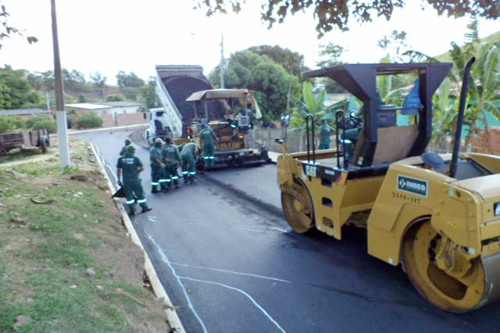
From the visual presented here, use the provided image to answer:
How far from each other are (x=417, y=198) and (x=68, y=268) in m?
4.03

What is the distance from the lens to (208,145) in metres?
13.6

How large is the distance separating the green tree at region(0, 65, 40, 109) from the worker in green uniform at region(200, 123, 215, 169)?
128 feet

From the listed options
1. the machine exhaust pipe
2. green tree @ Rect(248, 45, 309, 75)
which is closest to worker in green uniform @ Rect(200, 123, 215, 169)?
the machine exhaust pipe

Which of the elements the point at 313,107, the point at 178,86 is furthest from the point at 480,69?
the point at 178,86

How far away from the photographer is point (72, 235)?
241 inches

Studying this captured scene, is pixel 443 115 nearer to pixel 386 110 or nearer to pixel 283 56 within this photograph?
pixel 386 110

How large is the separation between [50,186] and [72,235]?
3862 mm

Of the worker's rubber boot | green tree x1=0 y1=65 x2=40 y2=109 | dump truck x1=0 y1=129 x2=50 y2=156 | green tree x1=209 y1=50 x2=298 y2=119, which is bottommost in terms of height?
the worker's rubber boot

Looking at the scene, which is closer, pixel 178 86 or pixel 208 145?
pixel 208 145

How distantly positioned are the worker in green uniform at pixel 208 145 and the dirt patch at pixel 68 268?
5209mm

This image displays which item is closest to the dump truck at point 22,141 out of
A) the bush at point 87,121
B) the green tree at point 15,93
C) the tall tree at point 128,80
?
the bush at point 87,121

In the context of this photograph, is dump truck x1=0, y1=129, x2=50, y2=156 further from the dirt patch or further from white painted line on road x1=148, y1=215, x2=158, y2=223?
white painted line on road x1=148, y1=215, x2=158, y2=223

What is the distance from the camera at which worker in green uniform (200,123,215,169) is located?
44.0 ft

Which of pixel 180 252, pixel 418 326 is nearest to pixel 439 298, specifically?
pixel 418 326
